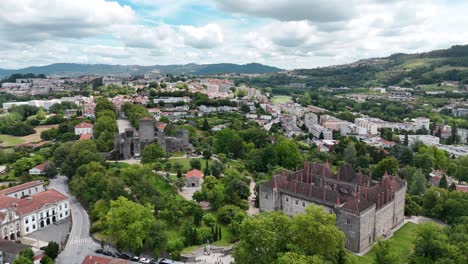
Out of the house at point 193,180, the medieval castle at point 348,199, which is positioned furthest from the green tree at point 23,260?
the house at point 193,180

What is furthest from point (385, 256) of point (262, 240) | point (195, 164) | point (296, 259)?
point (195, 164)

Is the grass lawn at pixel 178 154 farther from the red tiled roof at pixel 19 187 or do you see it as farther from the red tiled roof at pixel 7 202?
the red tiled roof at pixel 7 202

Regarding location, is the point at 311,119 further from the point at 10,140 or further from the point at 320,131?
the point at 10,140

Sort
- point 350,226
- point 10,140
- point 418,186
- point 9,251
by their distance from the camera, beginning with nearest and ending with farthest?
point 9,251 < point 350,226 < point 418,186 < point 10,140

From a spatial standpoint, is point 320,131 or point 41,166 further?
point 320,131

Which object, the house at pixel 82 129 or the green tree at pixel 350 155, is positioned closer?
the green tree at pixel 350 155

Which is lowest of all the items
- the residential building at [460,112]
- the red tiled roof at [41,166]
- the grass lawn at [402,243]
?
the grass lawn at [402,243]
